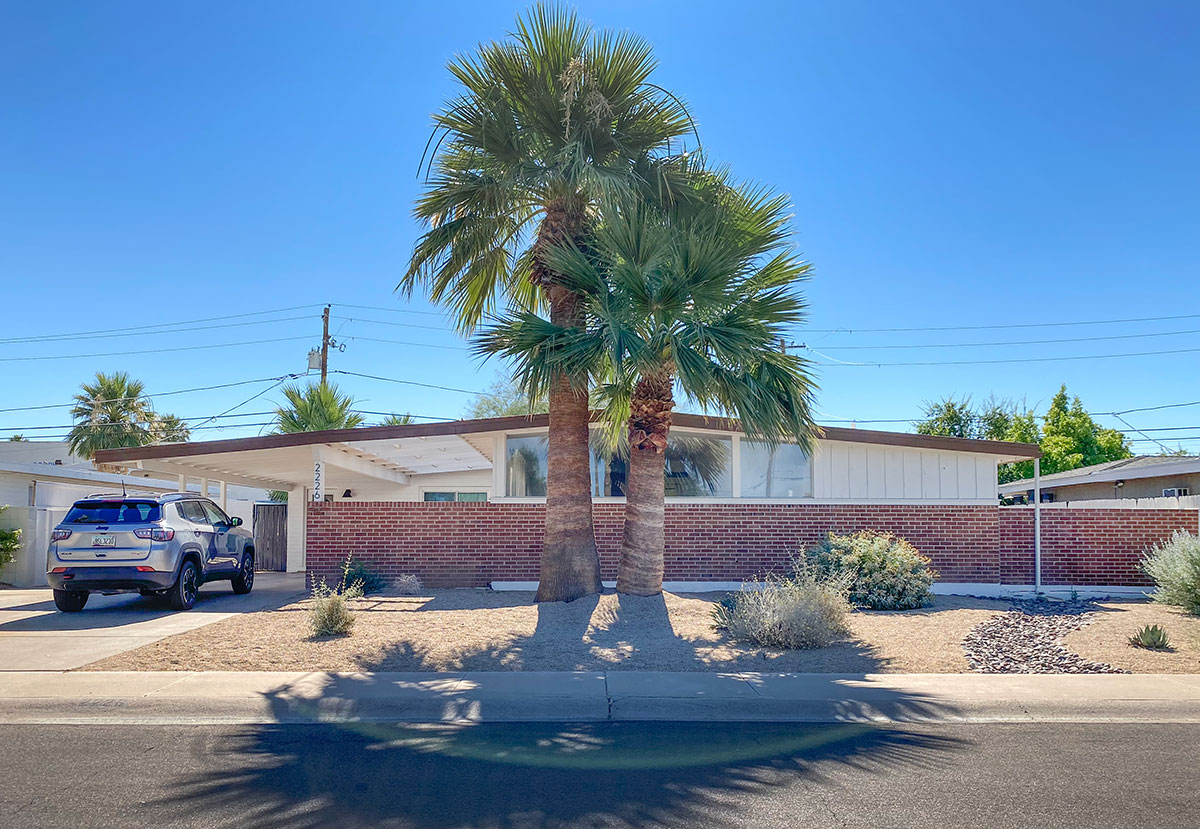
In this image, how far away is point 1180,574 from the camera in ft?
41.4

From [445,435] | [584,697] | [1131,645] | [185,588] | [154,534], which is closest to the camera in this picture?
[584,697]

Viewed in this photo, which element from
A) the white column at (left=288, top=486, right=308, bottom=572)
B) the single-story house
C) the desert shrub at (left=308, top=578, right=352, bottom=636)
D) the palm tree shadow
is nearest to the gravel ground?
the desert shrub at (left=308, top=578, right=352, bottom=636)

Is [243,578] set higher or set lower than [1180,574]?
lower

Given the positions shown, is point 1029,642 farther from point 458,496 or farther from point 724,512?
point 458,496

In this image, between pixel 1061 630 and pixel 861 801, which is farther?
pixel 1061 630

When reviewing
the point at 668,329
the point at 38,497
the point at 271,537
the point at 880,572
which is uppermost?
the point at 668,329

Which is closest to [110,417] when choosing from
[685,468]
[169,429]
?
[169,429]

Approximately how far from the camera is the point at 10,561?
18859 millimetres

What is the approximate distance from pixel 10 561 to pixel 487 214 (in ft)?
45.6

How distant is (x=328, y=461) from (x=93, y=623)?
5370 mm

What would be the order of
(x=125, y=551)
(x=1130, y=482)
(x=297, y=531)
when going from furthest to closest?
(x=1130, y=482) → (x=297, y=531) → (x=125, y=551)

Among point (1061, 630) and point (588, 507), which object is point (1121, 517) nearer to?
point (1061, 630)

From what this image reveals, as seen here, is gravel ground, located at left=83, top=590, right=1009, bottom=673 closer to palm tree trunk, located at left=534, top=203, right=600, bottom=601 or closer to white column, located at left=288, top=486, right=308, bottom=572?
palm tree trunk, located at left=534, top=203, right=600, bottom=601

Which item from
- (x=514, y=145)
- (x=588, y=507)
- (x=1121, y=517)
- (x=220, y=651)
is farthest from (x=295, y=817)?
(x=1121, y=517)
